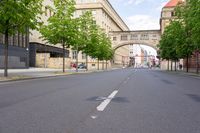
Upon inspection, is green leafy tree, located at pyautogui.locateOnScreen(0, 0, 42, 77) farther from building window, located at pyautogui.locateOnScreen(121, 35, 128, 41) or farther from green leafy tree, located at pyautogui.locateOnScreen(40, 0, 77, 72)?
building window, located at pyautogui.locateOnScreen(121, 35, 128, 41)

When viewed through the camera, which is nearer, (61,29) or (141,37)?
(61,29)

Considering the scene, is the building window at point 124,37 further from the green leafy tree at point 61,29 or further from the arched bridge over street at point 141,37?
the green leafy tree at point 61,29

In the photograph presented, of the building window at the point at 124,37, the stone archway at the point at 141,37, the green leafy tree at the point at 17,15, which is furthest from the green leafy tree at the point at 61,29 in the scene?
the building window at the point at 124,37

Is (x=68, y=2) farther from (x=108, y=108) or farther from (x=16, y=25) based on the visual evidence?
(x=108, y=108)

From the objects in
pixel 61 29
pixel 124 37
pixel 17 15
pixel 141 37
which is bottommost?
pixel 17 15

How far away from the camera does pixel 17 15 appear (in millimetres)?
22641

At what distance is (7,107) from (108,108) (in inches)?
102

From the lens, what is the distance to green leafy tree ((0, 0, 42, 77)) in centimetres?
2259

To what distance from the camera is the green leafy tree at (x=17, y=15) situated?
74.1 ft

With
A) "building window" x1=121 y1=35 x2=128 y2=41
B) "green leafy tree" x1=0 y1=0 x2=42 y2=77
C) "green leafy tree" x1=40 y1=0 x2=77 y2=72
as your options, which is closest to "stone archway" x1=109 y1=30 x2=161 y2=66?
"building window" x1=121 y1=35 x2=128 y2=41

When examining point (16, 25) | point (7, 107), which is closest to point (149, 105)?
point (7, 107)

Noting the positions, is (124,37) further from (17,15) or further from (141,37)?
(17,15)

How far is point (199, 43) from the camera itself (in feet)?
121

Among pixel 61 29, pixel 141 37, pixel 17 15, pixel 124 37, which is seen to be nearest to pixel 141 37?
pixel 141 37
